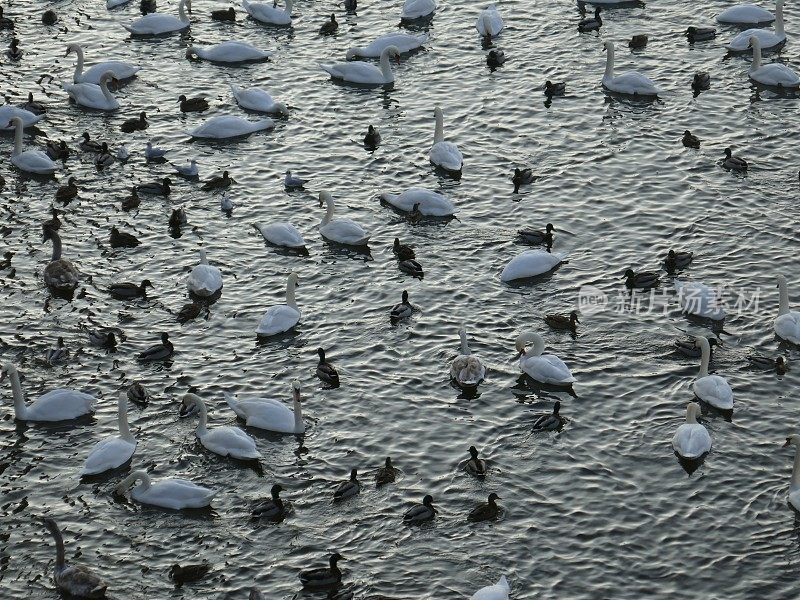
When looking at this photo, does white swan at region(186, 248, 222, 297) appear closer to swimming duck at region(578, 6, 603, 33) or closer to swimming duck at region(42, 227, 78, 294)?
swimming duck at region(42, 227, 78, 294)

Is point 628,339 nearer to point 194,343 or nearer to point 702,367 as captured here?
point 702,367

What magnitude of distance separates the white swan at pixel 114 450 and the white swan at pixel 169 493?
74cm

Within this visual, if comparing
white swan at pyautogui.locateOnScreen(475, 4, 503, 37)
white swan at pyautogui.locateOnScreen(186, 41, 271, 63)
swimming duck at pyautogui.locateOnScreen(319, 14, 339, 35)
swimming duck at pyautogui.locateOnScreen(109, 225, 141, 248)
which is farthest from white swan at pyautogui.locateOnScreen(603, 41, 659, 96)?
swimming duck at pyautogui.locateOnScreen(109, 225, 141, 248)

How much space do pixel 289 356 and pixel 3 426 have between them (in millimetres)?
6358

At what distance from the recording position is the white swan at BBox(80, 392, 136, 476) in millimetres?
26562

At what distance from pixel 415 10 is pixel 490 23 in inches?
115

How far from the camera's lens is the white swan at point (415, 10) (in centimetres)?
4503

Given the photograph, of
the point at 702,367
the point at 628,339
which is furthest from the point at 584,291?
the point at 702,367

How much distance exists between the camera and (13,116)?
129 feet

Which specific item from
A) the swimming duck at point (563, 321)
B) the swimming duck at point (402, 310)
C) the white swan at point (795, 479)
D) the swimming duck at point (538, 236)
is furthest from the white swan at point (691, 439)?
the swimming duck at point (538, 236)

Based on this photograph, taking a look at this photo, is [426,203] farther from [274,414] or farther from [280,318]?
[274,414]

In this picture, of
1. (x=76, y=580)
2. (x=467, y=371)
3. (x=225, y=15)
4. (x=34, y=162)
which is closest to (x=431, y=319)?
(x=467, y=371)

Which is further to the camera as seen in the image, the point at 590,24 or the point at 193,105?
the point at 590,24

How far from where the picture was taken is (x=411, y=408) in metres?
28.5
